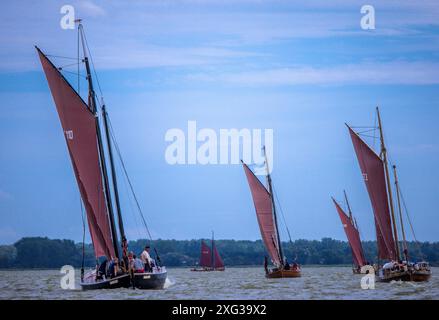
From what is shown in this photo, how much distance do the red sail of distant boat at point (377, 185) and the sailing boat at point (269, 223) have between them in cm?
1191

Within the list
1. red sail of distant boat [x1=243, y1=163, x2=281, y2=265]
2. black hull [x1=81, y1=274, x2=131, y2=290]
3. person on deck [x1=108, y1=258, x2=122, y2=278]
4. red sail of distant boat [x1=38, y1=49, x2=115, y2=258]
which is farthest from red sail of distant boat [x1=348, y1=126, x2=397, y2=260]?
red sail of distant boat [x1=243, y1=163, x2=281, y2=265]

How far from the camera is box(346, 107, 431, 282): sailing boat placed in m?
36.2

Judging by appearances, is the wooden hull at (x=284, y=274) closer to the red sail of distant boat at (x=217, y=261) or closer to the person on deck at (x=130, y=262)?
the person on deck at (x=130, y=262)

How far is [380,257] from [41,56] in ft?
60.6

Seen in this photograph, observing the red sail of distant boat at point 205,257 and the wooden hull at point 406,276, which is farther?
the red sail of distant boat at point 205,257

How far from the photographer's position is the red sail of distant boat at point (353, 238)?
5628 centimetres

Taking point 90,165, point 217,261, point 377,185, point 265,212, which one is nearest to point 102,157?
point 90,165

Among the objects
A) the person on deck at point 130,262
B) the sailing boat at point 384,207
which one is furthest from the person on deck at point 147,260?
the sailing boat at point 384,207

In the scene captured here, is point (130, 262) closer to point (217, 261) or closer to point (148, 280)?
point (148, 280)

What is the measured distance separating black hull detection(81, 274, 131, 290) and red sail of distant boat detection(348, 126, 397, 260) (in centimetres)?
1163

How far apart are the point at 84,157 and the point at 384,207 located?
12686mm
